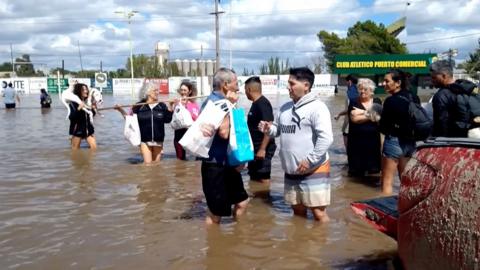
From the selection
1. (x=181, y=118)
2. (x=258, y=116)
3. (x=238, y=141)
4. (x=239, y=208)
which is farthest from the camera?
(x=181, y=118)

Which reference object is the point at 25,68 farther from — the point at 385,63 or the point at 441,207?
the point at 441,207

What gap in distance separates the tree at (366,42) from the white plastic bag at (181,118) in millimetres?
62494

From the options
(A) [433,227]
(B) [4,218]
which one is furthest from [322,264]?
(B) [4,218]

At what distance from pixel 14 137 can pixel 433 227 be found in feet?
50.7

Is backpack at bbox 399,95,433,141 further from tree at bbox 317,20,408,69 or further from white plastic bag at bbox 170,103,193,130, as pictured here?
tree at bbox 317,20,408,69

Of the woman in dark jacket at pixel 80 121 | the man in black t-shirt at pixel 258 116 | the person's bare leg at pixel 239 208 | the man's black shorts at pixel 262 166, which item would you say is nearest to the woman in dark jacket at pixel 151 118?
the man's black shorts at pixel 262 166

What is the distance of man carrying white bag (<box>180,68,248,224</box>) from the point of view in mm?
5410

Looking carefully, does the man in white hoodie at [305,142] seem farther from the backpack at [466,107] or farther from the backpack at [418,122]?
the backpack at [466,107]

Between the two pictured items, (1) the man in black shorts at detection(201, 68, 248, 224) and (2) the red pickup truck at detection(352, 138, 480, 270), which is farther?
(1) the man in black shorts at detection(201, 68, 248, 224)

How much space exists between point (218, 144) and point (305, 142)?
2.89 feet

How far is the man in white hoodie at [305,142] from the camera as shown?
5.57 meters

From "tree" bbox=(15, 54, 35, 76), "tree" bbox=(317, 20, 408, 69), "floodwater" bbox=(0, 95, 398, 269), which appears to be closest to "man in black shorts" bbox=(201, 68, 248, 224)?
"floodwater" bbox=(0, 95, 398, 269)

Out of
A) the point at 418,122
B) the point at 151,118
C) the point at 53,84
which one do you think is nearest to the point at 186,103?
the point at 151,118

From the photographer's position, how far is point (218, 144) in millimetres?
5570
